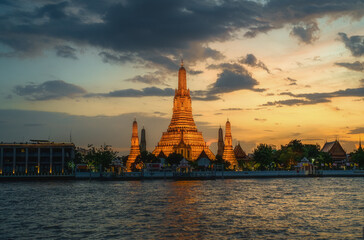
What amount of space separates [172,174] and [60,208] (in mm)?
67526

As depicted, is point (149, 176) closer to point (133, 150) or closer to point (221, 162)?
point (221, 162)

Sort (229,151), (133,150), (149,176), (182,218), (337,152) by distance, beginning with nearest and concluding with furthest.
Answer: (182,218), (149,176), (229,151), (133,150), (337,152)

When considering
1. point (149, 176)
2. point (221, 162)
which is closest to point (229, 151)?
point (221, 162)

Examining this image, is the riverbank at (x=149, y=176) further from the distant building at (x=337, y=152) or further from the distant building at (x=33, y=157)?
the distant building at (x=337, y=152)

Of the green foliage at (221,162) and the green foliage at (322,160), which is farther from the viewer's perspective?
the green foliage at (322,160)

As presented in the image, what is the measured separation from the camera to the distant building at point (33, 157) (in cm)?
13788

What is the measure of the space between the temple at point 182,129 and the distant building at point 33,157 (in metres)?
32.9

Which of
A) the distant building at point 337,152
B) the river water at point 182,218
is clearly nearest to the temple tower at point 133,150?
the distant building at point 337,152

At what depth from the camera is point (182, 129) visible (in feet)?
518

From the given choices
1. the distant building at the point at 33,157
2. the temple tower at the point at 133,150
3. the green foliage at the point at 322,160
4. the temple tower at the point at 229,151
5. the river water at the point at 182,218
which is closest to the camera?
the river water at the point at 182,218

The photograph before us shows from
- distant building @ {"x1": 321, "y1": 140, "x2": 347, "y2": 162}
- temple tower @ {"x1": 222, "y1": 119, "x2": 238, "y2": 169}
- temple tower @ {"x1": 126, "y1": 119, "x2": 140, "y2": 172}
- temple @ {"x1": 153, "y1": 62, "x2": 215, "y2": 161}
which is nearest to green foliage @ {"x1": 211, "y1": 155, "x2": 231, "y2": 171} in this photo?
temple tower @ {"x1": 222, "y1": 119, "x2": 238, "y2": 169}

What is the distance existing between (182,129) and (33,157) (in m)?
48.5

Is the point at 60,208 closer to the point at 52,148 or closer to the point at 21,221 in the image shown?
the point at 21,221

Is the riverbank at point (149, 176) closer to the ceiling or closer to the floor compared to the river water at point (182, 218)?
closer to the ceiling
